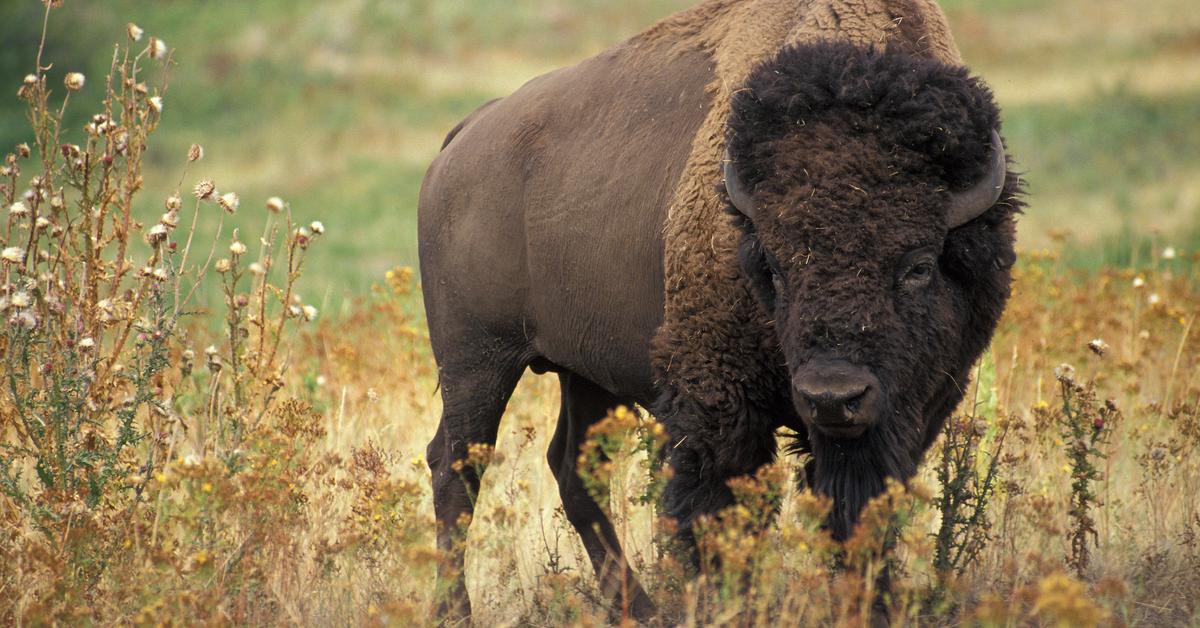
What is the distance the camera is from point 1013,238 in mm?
4449

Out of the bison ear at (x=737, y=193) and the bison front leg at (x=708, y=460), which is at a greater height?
the bison ear at (x=737, y=193)

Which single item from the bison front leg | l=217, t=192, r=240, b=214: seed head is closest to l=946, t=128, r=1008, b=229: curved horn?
the bison front leg

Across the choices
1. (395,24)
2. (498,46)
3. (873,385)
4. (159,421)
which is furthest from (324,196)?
(873,385)

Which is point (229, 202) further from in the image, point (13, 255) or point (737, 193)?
point (737, 193)

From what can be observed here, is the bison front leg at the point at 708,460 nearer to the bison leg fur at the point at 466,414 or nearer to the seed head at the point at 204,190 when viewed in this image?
the bison leg fur at the point at 466,414

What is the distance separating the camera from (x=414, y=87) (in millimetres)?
41094

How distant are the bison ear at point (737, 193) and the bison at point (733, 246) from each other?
13 millimetres

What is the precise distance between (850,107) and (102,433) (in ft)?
9.86

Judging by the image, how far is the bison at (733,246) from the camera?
4105 mm

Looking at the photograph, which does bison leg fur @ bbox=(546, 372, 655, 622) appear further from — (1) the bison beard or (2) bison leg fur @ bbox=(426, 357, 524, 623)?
(1) the bison beard

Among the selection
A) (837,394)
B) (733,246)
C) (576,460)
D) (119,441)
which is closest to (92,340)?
(119,441)

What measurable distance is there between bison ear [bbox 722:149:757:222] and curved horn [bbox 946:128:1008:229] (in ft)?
2.09

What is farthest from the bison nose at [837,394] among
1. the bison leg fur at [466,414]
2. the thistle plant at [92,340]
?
the bison leg fur at [466,414]

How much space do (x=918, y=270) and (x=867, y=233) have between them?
25cm
